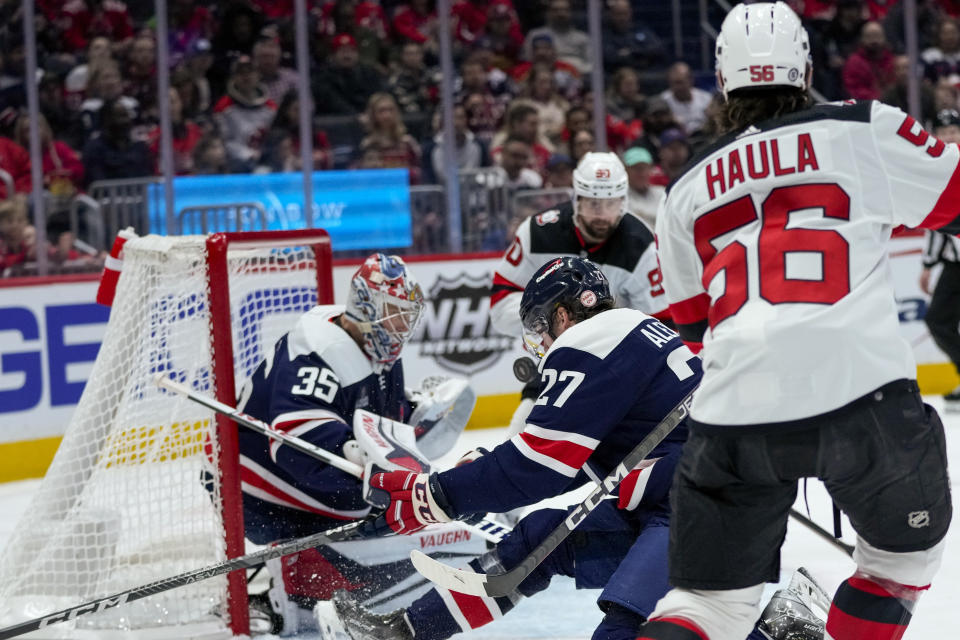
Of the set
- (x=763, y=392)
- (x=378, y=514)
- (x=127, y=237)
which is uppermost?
(x=127, y=237)

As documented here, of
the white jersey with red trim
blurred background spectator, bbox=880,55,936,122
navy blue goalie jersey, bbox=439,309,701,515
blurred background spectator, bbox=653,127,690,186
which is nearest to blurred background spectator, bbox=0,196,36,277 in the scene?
the white jersey with red trim

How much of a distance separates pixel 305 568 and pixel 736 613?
4.87ft

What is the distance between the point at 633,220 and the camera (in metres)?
3.99

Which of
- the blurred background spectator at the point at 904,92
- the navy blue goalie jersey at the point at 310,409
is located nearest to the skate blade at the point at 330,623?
the navy blue goalie jersey at the point at 310,409

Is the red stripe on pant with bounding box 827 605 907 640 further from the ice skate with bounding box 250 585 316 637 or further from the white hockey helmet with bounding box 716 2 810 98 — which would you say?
the ice skate with bounding box 250 585 316 637

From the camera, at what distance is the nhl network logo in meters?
5.86

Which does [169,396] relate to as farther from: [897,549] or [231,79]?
[231,79]

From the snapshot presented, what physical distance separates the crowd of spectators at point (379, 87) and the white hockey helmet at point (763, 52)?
3941mm

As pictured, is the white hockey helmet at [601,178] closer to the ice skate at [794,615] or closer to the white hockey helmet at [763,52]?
the ice skate at [794,615]

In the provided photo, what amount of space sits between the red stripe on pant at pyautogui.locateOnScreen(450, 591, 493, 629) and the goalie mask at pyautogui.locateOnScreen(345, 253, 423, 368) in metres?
0.82

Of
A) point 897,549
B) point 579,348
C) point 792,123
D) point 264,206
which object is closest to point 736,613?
point 897,549

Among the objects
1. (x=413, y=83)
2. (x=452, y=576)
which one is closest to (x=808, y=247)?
(x=452, y=576)

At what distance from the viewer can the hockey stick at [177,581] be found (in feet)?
8.46

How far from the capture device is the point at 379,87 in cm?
658
